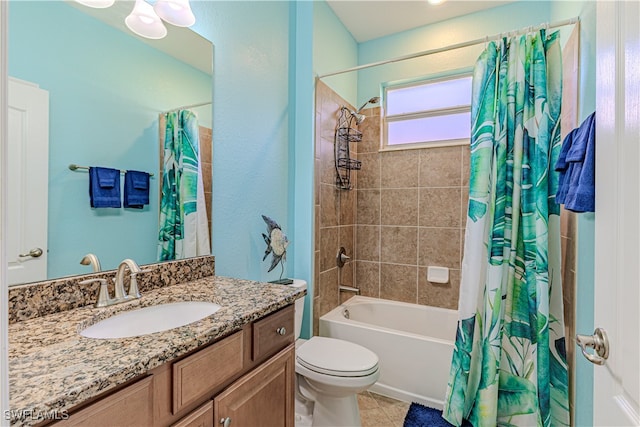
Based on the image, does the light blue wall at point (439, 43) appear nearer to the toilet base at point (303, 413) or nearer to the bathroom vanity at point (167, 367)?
the bathroom vanity at point (167, 367)

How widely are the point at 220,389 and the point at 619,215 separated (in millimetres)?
1091

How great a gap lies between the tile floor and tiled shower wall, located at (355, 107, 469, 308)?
34.9 inches

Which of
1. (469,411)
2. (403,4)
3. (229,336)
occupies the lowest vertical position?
(469,411)

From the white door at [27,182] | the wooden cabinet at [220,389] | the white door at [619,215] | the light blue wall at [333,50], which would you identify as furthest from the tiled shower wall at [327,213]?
the white door at [619,215]

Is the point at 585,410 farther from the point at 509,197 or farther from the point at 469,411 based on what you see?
the point at 509,197

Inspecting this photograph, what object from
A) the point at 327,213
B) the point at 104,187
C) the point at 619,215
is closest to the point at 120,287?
the point at 104,187

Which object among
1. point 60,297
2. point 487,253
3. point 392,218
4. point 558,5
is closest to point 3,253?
point 60,297

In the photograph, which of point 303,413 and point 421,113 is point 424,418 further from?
point 421,113

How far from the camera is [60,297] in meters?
0.94

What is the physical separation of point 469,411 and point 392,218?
1.52 metres

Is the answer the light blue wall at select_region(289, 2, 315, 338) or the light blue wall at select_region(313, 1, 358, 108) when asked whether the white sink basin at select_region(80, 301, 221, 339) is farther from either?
the light blue wall at select_region(313, 1, 358, 108)

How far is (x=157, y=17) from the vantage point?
122 centimetres

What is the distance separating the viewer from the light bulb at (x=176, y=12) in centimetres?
120

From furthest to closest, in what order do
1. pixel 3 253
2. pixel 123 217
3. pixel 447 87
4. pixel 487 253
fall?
pixel 447 87
pixel 487 253
pixel 123 217
pixel 3 253
